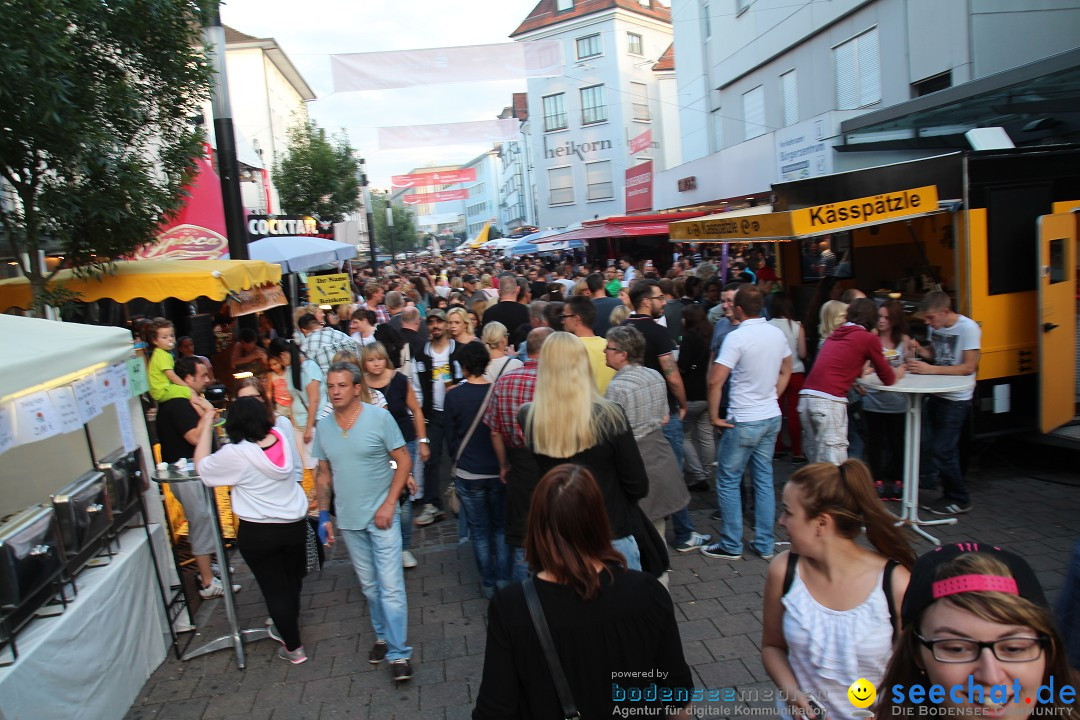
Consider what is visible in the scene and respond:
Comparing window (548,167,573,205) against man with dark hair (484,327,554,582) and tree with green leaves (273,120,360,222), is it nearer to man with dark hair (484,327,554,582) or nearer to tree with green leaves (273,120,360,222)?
tree with green leaves (273,120,360,222)

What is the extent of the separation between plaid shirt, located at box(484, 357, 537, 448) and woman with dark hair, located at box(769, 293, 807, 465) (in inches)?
136

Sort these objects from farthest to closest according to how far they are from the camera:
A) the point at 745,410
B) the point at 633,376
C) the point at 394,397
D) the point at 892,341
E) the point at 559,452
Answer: the point at 892,341 → the point at 394,397 → the point at 745,410 → the point at 633,376 → the point at 559,452

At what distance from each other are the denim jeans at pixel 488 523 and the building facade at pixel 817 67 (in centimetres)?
900

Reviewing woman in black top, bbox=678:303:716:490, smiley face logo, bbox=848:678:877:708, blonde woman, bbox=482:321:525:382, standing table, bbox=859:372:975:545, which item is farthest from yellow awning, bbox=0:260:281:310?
smiley face logo, bbox=848:678:877:708

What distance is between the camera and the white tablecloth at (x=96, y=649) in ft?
10.9

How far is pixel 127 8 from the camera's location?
19.6 feet

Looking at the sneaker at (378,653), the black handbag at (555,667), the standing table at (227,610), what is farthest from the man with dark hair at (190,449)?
the black handbag at (555,667)

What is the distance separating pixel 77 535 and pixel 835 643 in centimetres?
373

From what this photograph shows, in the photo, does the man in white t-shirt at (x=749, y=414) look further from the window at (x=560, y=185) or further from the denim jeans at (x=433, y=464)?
the window at (x=560, y=185)

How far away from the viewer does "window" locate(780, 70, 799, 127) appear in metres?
17.6

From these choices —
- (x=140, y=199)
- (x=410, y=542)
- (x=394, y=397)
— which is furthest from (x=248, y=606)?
(x=140, y=199)

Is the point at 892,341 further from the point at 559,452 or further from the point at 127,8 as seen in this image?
the point at 127,8

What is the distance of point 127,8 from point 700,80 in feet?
63.4

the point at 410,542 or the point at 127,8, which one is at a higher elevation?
the point at 127,8
